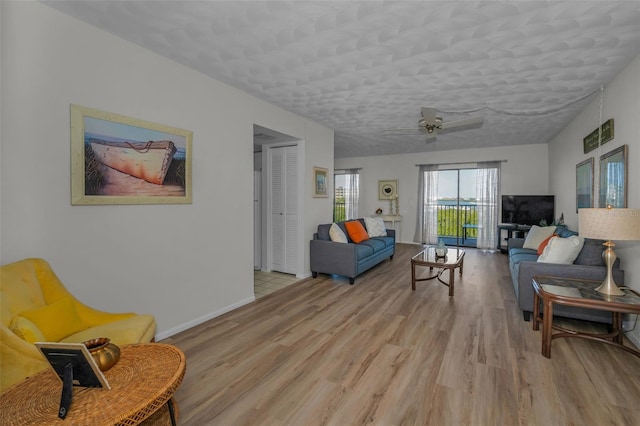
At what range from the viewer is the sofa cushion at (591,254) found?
2897 mm

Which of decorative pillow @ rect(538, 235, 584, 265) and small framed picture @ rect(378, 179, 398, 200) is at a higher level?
small framed picture @ rect(378, 179, 398, 200)

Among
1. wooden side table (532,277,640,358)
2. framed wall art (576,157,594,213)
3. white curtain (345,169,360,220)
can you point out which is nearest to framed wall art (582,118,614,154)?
framed wall art (576,157,594,213)

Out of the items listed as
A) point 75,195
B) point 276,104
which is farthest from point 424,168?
point 75,195

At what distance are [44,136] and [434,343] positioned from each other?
3.37 meters

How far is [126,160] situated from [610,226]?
376cm

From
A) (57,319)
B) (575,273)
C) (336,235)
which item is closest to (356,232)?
(336,235)

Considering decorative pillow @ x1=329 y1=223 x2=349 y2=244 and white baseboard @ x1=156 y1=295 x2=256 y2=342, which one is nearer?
white baseboard @ x1=156 y1=295 x2=256 y2=342

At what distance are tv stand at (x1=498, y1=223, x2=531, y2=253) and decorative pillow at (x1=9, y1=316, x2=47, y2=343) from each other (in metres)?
6.76

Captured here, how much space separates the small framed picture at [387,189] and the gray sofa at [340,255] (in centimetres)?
332

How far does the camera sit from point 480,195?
7070mm

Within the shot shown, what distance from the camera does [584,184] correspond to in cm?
404

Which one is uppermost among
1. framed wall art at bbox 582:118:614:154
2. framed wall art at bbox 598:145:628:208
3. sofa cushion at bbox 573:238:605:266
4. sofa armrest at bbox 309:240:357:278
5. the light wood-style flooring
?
framed wall art at bbox 582:118:614:154

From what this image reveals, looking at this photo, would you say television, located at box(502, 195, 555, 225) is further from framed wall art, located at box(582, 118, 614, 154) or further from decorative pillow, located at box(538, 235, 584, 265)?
decorative pillow, located at box(538, 235, 584, 265)

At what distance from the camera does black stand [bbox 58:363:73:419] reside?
1062 mm
